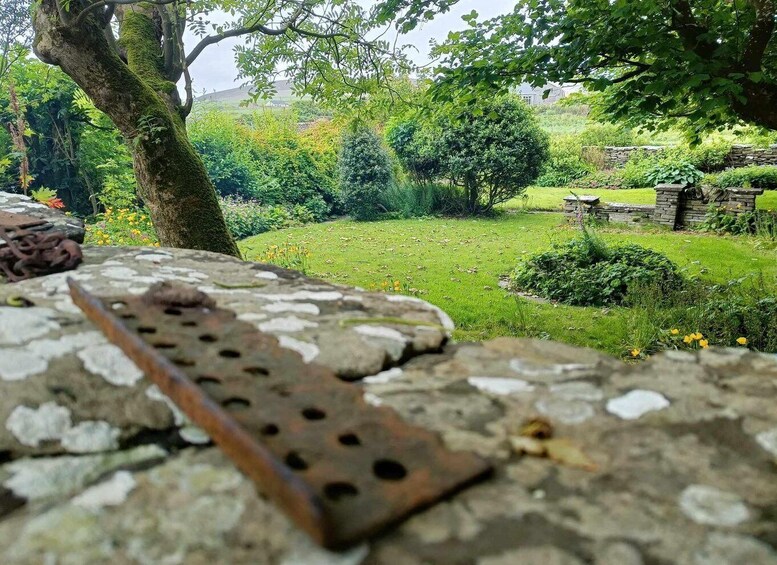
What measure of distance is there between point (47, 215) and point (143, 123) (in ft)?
5.34

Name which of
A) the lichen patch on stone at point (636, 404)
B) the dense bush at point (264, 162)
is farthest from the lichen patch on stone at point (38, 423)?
the dense bush at point (264, 162)

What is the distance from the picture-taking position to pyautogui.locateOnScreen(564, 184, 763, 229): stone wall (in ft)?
33.3

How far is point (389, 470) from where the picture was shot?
75 cm

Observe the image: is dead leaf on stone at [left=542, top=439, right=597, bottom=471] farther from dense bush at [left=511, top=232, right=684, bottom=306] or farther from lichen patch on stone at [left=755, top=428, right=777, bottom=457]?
dense bush at [left=511, top=232, right=684, bottom=306]

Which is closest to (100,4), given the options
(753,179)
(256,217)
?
(256,217)

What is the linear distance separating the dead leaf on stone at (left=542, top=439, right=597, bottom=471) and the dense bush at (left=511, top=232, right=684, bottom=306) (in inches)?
229

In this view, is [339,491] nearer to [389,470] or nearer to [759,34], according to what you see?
[389,470]

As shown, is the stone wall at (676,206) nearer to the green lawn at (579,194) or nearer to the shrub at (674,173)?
the green lawn at (579,194)

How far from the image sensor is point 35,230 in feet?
7.25

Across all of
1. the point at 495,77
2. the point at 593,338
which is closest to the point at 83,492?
the point at 495,77

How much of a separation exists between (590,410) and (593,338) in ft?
15.6

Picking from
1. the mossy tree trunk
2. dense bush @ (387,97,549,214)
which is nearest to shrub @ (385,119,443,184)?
dense bush @ (387,97,549,214)

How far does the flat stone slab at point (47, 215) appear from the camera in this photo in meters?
2.33

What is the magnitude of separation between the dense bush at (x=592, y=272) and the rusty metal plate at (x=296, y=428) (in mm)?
5868
